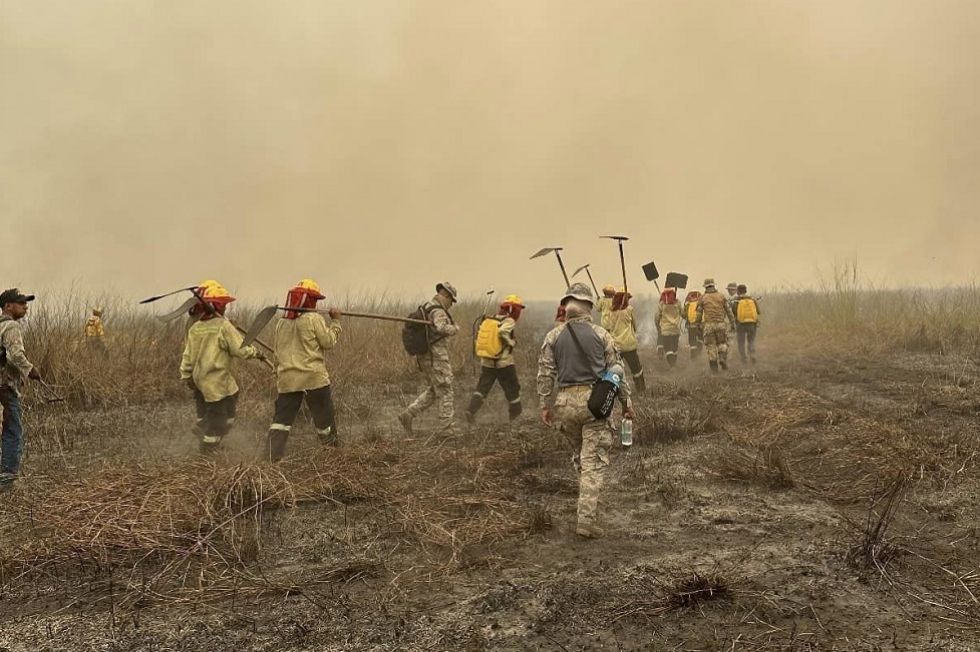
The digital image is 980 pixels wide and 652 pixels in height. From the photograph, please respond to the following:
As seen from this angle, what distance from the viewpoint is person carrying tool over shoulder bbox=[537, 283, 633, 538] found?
4.35 meters

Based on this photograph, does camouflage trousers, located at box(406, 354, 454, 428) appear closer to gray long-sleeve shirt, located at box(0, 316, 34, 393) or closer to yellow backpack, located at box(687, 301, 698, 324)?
gray long-sleeve shirt, located at box(0, 316, 34, 393)

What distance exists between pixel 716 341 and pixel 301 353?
29.4 feet

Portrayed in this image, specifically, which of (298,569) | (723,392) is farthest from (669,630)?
(723,392)

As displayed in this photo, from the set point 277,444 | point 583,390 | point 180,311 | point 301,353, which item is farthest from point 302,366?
point 583,390

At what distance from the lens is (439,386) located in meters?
7.57

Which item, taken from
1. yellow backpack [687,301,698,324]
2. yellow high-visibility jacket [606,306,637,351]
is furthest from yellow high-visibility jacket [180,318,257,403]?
yellow backpack [687,301,698,324]

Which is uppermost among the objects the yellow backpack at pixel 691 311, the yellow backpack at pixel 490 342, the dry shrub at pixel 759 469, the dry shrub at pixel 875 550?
the yellow backpack at pixel 691 311

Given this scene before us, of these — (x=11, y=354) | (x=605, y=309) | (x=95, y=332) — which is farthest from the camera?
(x=605, y=309)

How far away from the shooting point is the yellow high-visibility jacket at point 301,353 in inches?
241

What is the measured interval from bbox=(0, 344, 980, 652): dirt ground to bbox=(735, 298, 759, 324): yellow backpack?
6.25 m

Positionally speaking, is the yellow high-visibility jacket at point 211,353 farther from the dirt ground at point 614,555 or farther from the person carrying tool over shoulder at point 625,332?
the person carrying tool over shoulder at point 625,332

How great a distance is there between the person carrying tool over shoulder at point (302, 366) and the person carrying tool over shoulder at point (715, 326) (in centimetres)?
839

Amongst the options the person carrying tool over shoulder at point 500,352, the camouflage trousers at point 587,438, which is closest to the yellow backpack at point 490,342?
the person carrying tool over shoulder at point 500,352

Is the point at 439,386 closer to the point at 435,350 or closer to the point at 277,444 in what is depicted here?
the point at 435,350
